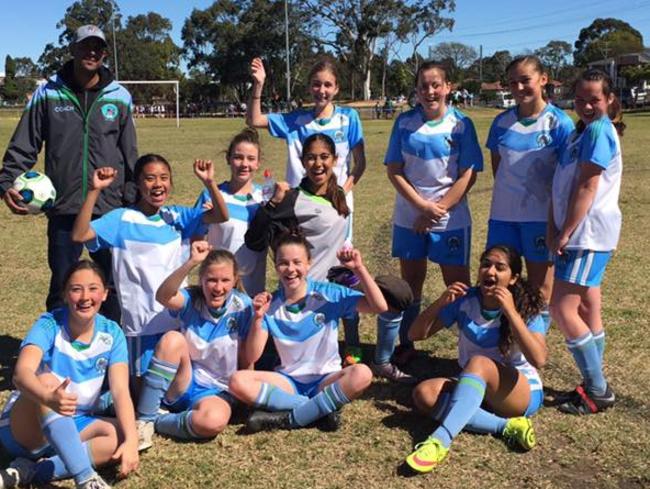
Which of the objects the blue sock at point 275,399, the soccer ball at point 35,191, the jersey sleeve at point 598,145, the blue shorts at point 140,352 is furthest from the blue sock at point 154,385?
the jersey sleeve at point 598,145

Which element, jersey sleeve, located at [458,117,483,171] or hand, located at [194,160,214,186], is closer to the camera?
hand, located at [194,160,214,186]

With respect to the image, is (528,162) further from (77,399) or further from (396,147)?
(77,399)

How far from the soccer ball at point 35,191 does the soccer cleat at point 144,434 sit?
142cm

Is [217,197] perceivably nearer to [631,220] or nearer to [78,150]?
[78,150]

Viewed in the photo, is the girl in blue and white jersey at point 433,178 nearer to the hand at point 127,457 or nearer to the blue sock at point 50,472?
the hand at point 127,457

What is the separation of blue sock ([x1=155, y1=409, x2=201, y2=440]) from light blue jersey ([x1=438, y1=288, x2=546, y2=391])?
1437 millimetres

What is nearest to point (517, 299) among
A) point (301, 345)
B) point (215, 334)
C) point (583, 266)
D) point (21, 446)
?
point (583, 266)

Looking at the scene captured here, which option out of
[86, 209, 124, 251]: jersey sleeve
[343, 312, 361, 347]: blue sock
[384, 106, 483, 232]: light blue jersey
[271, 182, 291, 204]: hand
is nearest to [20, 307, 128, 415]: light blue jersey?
[86, 209, 124, 251]: jersey sleeve

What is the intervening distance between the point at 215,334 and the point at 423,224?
4.79 feet

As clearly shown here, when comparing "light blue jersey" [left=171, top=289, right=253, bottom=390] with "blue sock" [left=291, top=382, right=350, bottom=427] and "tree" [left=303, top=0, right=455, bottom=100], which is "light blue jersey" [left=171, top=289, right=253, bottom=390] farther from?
"tree" [left=303, top=0, right=455, bottom=100]

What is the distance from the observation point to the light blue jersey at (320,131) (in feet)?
15.2

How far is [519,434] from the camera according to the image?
3500 mm

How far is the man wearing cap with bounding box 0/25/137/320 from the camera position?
13.9 ft

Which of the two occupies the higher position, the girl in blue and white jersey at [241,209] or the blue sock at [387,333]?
the girl in blue and white jersey at [241,209]
